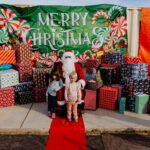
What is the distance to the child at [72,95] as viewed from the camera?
6184 millimetres

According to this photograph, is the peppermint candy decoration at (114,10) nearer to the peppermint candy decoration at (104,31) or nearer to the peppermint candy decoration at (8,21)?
the peppermint candy decoration at (104,31)

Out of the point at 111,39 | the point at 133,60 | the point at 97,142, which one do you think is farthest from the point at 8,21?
the point at 97,142

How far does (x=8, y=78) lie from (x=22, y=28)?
6.29ft

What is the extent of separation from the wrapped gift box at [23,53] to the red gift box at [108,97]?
2.55 m

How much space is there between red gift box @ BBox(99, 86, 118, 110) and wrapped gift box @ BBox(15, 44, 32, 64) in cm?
255

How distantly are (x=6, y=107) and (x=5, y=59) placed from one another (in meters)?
1.52

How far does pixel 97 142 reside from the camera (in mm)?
5340

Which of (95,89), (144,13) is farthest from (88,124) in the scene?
(144,13)

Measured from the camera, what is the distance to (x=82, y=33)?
8.84 meters

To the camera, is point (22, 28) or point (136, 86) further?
point (22, 28)

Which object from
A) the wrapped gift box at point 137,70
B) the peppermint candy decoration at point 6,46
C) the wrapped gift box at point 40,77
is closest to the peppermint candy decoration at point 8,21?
the peppermint candy decoration at point 6,46

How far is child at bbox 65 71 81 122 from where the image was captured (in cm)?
618

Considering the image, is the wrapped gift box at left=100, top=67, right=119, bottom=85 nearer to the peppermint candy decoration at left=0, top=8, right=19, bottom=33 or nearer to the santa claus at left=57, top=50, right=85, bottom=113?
the santa claus at left=57, top=50, right=85, bottom=113

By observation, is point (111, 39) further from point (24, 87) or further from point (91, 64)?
point (24, 87)
